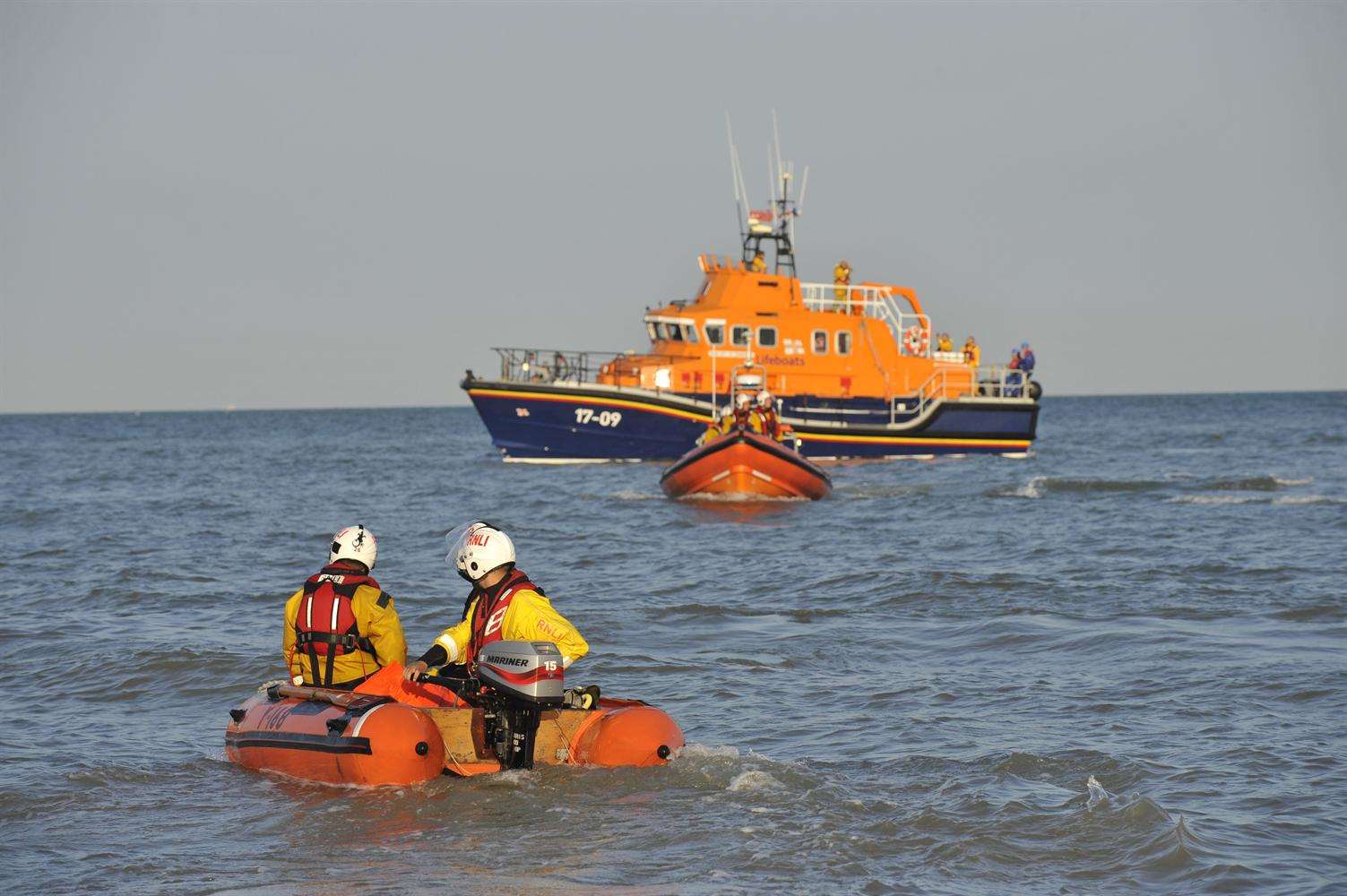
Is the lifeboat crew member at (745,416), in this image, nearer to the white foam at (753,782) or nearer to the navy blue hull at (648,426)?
the navy blue hull at (648,426)

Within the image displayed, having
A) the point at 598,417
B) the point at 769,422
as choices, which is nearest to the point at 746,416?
the point at 769,422

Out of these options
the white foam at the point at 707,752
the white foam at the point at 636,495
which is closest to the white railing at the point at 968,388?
the white foam at the point at 636,495

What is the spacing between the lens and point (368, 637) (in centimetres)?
766

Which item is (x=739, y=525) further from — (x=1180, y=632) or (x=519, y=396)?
(x=519, y=396)

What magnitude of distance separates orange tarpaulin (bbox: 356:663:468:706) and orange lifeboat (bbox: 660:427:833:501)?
1557 centimetres

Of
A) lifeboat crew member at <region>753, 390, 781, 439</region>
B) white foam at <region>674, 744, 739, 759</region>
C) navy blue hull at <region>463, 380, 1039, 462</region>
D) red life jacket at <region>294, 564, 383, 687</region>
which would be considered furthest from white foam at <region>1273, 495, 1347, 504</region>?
red life jacket at <region>294, 564, 383, 687</region>

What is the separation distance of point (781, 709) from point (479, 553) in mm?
2825

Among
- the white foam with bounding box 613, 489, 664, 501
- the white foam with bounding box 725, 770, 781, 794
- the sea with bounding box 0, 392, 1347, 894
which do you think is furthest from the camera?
the white foam with bounding box 613, 489, 664, 501

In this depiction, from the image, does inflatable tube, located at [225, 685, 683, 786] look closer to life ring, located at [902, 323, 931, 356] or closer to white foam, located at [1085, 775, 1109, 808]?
white foam, located at [1085, 775, 1109, 808]

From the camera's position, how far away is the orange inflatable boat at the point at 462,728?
23.2ft

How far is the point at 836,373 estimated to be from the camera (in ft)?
107

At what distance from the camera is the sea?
6230 mm

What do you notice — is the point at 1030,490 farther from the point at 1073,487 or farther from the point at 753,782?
the point at 753,782

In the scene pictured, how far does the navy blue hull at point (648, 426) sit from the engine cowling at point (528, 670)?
80.0ft
